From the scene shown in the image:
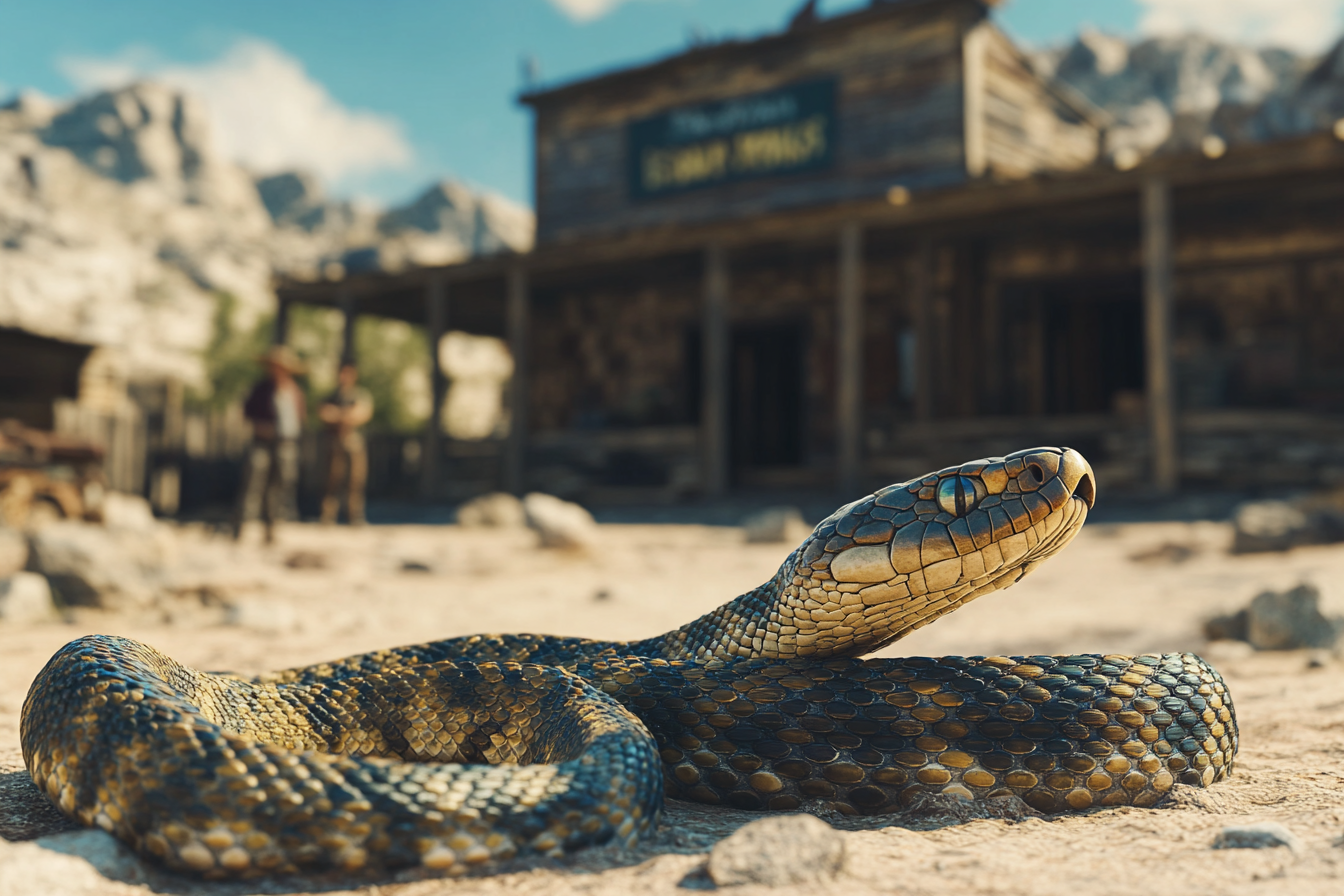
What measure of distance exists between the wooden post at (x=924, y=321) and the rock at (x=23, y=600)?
1001 cm

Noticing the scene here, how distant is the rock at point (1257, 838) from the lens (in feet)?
5.56

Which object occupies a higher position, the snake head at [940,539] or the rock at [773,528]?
the snake head at [940,539]

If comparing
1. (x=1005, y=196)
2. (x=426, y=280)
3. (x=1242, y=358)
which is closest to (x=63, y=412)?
(x=426, y=280)

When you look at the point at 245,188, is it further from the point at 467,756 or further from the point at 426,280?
the point at 467,756

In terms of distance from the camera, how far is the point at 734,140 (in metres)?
14.7

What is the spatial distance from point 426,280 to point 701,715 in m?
13.7

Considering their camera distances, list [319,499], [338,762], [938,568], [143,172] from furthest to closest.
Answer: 1. [143,172]
2. [319,499]
3. [938,568]
4. [338,762]

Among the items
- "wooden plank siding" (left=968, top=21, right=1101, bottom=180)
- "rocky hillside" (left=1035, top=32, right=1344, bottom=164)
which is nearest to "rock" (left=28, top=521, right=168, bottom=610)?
"wooden plank siding" (left=968, top=21, right=1101, bottom=180)

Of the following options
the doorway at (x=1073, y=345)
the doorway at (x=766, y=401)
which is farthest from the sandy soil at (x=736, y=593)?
the doorway at (x=766, y=401)

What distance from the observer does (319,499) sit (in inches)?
557

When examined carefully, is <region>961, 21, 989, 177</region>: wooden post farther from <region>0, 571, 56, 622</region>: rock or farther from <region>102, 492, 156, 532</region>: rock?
<region>0, 571, 56, 622</region>: rock

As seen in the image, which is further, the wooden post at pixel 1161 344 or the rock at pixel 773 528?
the wooden post at pixel 1161 344

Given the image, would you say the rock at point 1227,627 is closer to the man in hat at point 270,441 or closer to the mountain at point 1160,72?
the man in hat at point 270,441

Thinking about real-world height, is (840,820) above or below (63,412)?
below
